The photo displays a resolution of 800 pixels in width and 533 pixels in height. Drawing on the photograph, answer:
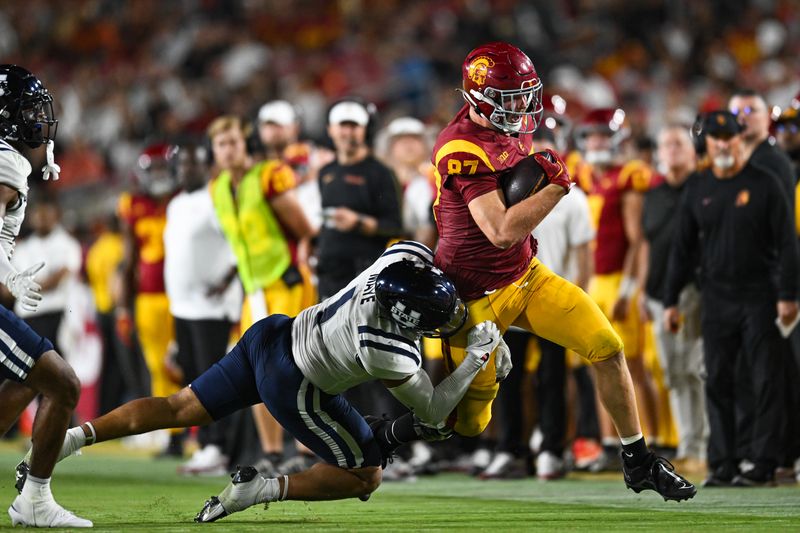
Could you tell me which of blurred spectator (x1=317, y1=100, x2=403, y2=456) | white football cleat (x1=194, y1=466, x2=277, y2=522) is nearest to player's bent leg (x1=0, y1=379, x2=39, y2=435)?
white football cleat (x1=194, y1=466, x2=277, y2=522)

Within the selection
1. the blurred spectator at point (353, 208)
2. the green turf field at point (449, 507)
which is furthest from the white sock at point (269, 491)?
the blurred spectator at point (353, 208)

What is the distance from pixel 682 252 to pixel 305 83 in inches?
457

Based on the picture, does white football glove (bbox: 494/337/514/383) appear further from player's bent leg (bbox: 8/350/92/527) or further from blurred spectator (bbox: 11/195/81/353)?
blurred spectator (bbox: 11/195/81/353)

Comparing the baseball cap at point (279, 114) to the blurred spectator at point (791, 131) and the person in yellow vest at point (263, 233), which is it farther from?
the blurred spectator at point (791, 131)

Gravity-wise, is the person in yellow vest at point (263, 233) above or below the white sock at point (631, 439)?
above

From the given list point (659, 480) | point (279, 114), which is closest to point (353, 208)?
point (279, 114)

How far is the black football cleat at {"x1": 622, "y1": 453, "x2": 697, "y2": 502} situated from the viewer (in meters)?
5.57

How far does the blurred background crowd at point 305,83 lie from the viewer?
10086 mm

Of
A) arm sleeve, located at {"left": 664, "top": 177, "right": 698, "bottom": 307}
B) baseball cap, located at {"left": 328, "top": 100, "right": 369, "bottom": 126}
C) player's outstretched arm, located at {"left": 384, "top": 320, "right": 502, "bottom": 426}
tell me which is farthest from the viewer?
baseball cap, located at {"left": 328, "top": 100, "right": 369, "bottom": 126}

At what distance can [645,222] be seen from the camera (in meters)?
8.83

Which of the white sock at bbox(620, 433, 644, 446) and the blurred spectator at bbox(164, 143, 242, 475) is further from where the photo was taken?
the blurred spectator at bbox(164, 143, 242, 475)

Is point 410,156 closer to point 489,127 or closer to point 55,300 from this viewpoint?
point 55,300

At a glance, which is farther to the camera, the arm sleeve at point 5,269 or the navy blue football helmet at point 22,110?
the navy blue football helmet at point 22,110

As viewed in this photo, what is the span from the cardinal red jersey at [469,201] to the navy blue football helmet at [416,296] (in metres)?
0.54
